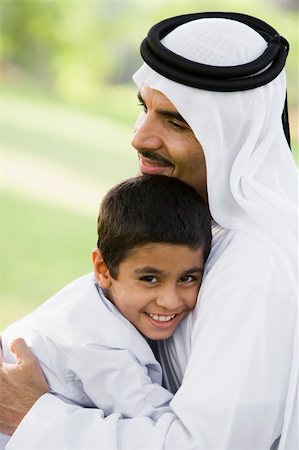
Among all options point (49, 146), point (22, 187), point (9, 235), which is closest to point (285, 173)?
point (9, 235)

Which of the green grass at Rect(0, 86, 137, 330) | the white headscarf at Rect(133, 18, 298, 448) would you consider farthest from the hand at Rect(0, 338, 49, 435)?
the green grass at Rect(0, 86, 137, 330)

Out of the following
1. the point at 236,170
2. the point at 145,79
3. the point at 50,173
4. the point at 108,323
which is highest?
the point at 50,173

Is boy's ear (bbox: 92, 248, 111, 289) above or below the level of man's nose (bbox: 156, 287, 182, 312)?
above

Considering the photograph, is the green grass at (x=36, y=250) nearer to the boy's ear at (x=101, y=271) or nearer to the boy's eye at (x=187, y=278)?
the boy's ear at (x=101, y=271)

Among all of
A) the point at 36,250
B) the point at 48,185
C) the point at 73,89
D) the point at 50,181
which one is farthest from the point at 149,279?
the point at 73,89

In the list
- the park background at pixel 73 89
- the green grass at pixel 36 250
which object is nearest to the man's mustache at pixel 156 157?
the green grass at pixel 36 250

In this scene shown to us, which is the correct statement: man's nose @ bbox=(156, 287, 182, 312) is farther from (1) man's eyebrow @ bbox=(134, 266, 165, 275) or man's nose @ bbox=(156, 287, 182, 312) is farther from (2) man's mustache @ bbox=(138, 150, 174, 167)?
(2) man's mustache @ bbox=(138, 150, 174, 167)

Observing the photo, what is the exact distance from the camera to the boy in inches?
132

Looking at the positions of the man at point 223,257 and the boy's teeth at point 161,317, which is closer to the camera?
the man at point 223,257

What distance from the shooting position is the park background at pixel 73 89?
1728 cm

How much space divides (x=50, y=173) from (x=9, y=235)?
256 centimetres

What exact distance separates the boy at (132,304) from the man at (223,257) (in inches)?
2.4

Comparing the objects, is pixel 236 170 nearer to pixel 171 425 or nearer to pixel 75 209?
pixel 171 425

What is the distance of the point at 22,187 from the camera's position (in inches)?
Answer: 666
